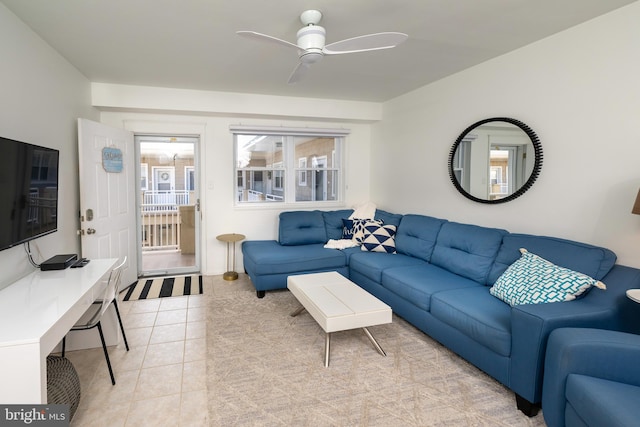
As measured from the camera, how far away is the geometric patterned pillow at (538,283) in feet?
6.81

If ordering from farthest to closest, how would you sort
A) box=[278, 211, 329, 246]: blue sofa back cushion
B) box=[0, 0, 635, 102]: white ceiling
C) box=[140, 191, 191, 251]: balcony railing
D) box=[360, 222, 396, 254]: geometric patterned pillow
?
1. box=[140, 191, 191, 251]: balcony railing
2. box=[278, 211, 329, 246]: blue sofa back cushion
3. box=[360, 222, 396, 254]: geometric patterned pillow
4. box=[0, 0, 635, 102]: white ceiling

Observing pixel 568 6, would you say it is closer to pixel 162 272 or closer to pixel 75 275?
pixel 75 275

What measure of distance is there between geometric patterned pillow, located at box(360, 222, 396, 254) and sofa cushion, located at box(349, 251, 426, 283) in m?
0.11

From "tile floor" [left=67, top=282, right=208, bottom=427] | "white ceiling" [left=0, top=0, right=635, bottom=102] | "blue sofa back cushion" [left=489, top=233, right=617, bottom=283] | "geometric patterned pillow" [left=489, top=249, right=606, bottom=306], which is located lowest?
"tile floor" [left=67, top=282, right=208, bottom=427]

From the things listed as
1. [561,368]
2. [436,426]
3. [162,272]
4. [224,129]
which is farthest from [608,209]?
[162,272]

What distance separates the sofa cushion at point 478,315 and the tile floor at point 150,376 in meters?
1.73

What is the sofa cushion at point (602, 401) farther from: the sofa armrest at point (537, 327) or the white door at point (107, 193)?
the white door at point (107, 193)

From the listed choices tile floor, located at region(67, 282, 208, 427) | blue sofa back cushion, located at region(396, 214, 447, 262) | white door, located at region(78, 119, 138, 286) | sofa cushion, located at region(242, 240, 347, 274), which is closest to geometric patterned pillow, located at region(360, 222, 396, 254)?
blue sofa back cushion, located at region(396, 214, 447, 262)

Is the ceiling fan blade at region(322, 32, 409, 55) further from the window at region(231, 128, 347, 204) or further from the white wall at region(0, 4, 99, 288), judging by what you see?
the window at region(231, 128, 347, 204)

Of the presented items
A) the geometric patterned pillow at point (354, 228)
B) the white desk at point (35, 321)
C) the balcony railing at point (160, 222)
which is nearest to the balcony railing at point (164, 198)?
the balcony railing at point (160, 222)

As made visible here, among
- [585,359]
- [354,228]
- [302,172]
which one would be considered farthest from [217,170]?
[585,359]

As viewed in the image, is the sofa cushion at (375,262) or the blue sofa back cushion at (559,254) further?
the sofa cushion at (375,262)

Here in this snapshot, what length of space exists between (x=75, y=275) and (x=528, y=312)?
2842 millimetres

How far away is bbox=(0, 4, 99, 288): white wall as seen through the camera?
2236mm
